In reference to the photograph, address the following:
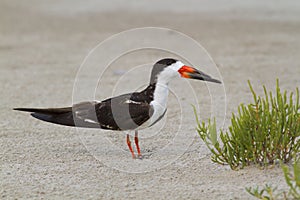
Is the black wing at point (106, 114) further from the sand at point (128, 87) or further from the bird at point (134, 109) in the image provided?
the sand at point (128, 87)

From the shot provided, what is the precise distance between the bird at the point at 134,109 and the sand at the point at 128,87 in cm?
37

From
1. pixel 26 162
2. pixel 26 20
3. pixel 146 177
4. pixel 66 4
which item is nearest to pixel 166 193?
pixel 146 177

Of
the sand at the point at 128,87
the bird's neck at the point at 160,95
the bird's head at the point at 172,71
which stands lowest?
the sand at the point at 128,87

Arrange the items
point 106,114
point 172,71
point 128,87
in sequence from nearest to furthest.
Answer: point 172,71 → point 106,114 → point 128,87

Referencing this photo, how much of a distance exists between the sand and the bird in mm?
367

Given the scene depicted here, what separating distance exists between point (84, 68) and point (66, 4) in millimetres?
10023

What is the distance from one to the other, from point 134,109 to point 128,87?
3702 mm

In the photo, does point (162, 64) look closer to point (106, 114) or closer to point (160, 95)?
point (160, 95)

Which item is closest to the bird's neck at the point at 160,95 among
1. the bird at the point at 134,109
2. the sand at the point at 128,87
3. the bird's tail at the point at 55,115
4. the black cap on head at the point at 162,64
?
the bird at the point at 134,109

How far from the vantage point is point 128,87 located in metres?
8.77

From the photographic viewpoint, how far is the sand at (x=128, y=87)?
4.71 meters

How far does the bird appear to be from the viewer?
16.6 ft

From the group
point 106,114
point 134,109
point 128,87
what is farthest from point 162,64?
point 128,87

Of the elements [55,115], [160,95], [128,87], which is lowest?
[128,87]
